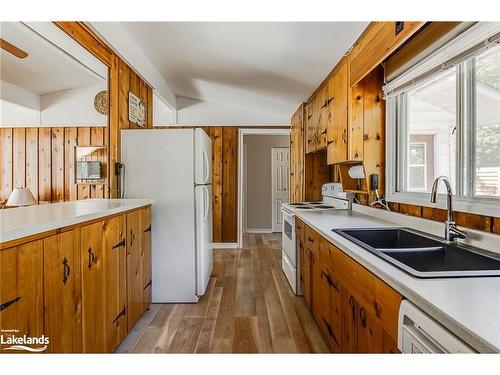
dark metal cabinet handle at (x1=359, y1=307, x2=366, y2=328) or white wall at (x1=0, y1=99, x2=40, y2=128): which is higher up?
white wall at (x1=0, y1=99, x2=40, y2=128)

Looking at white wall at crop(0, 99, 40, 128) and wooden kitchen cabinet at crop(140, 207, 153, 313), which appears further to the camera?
wooden kitchen cabinet at crop(140, 207, 153, 313)

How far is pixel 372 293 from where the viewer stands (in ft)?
3.37

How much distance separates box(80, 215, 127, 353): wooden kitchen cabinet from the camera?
1403 mm

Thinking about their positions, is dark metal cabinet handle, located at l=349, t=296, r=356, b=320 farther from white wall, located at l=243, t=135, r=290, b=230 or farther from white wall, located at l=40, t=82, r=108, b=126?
white wall, located at l=243, t=135, r=290, b=230

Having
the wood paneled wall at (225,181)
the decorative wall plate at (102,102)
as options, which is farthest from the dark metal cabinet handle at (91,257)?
the wood paneled wall at (225,181)

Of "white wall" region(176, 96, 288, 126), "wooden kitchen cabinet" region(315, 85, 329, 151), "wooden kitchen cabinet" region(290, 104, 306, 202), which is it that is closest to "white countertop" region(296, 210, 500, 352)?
"wooden kitchen cabinet" region(315, 85, 329, 151)

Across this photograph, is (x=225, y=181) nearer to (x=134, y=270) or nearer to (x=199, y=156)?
(x=199, y=156)

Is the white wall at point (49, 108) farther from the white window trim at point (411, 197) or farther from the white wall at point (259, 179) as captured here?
the white wall at point (259, 179)

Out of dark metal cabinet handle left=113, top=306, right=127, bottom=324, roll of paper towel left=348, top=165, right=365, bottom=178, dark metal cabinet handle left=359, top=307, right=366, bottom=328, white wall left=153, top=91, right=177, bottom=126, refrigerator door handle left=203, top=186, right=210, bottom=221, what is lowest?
dark metal cabinet handle left=113, top=306, right=127, bottom=324

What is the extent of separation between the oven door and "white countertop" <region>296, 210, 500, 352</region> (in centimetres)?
169

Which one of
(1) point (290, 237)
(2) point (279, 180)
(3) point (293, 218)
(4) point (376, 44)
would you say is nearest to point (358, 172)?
(3) point (293, 218)

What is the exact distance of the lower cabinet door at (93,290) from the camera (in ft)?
4.52

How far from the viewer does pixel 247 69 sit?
9.46 feet

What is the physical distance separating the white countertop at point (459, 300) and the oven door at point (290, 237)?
1693 mm
